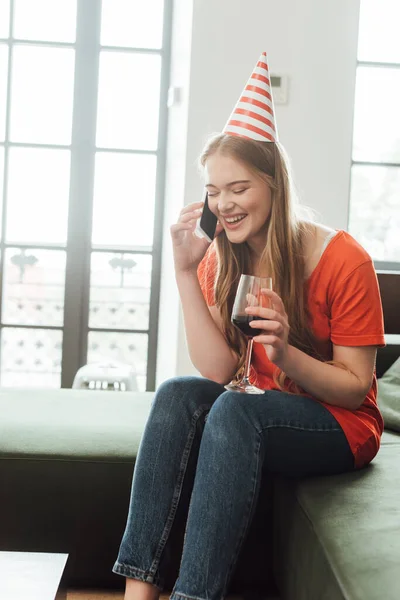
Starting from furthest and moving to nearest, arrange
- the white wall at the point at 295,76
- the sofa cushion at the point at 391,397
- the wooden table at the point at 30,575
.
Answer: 1. the white wall at the point at 295,76
2. the sofa cushion at the point at 391,397
3. the wooden table at the point at 30,575

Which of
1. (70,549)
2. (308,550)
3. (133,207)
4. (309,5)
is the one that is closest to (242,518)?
(308,550)

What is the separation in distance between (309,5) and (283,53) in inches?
8.3

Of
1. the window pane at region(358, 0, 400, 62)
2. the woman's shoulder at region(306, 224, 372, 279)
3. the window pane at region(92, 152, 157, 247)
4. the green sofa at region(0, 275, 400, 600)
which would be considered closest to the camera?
the green sofa at region(0, 275, 400, 600)

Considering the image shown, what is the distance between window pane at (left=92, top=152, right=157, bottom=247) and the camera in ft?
11.8

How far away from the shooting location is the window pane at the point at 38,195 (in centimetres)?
358

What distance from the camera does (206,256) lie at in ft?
5.65

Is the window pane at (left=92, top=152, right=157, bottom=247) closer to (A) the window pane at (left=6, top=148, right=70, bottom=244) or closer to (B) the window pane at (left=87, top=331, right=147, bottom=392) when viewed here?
(A) the window pane at (left=6, top=148, right=70, bottom=244)

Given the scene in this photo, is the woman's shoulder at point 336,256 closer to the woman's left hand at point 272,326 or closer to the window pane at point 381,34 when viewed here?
the woman's left hand at point 272,326

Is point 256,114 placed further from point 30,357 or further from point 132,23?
point 30,357

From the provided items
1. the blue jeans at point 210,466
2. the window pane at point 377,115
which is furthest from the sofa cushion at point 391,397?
the window pane at point 377,115

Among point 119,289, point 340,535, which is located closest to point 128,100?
point 119,289

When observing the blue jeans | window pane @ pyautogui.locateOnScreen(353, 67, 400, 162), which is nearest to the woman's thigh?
the blue jeans

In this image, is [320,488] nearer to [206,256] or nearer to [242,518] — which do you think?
[242,518]

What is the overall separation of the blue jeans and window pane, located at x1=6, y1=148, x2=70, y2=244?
2.35 meters
